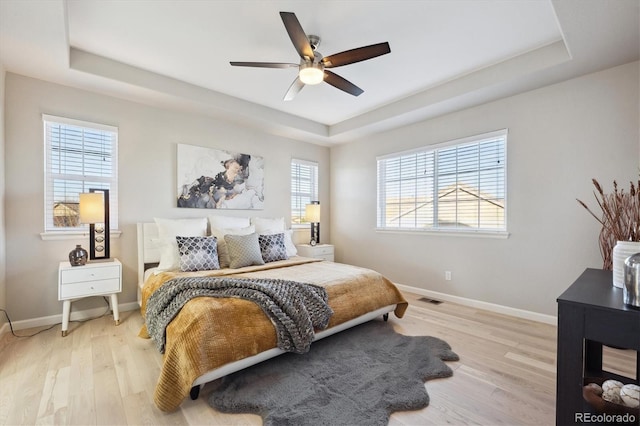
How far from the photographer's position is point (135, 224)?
11.6 feet

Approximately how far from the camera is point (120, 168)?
3.46 meters

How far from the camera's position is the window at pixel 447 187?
3557mm

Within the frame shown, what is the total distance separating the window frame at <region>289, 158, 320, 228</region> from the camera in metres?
5.10

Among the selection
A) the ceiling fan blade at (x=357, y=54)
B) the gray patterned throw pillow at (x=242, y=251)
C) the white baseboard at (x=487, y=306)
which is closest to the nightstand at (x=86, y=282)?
the gray patterned throw pillow at (x=242, y=251)

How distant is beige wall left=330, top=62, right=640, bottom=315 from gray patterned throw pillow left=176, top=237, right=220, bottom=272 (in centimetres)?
278

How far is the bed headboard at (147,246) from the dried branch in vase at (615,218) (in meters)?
4.37

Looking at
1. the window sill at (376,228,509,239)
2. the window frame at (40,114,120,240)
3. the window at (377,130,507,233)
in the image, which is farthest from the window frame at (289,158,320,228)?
the window frame at (40,114,120,240)

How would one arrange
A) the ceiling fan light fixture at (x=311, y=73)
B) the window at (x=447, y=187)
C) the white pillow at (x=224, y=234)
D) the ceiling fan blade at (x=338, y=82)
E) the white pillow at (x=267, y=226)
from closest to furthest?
the ceiling fan light fixture at (x=311, y=73) < the ceiling fan blade at (x=338, y=82) < the white pillow at (x=224, y=234) < the window at (x=447, y=187) < the white pillow at (x=267, y=226)

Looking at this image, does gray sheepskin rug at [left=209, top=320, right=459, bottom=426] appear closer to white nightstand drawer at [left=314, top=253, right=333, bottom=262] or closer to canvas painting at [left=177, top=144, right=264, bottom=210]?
white nightstand drawer at [left=314, top=253, right=333, bottom=262]

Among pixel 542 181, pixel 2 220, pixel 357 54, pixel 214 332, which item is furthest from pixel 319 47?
pixel 2 220

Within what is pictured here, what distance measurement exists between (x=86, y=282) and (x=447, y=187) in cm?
429

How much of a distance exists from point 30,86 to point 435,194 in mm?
4786

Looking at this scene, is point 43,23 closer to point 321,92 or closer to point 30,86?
point 30,86

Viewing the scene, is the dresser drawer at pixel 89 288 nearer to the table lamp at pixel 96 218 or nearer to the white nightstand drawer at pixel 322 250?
the table lamp at pixel 96 218
